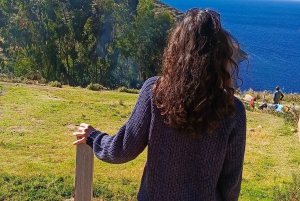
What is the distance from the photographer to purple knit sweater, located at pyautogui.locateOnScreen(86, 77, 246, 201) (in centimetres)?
159

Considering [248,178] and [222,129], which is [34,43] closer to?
[248,178]

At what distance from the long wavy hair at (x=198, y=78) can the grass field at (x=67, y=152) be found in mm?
3707

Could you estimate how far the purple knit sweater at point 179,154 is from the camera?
159 cm

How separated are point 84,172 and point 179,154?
0.61m

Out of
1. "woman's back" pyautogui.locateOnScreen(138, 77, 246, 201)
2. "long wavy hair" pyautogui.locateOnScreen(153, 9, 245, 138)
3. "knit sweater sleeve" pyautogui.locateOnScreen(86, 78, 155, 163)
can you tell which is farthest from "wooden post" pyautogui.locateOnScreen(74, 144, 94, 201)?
"long wavy hair" pyautogui.locateOnScreen(153, 9, 245, 138)

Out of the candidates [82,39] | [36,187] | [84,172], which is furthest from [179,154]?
[82,39]

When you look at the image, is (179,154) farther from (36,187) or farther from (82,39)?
(82,39)

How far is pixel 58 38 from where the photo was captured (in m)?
27.8

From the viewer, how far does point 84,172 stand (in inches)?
80.0

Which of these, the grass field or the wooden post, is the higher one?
the wooden post

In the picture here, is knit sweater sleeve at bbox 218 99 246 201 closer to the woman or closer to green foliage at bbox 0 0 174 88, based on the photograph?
the woman

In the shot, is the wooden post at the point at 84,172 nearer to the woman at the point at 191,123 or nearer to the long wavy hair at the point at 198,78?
the woman at the point at 191,123

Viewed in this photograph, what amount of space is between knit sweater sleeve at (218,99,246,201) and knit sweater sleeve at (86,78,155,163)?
1.05 feet

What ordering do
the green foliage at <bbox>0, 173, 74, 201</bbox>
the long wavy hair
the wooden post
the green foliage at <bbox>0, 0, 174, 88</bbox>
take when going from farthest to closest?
1. the green foliage at <bbox>0, 0, 174, 88</bbox>
2. the green foliage at <bbox>0, 173, 74, 201</bbox>
3. the wooden post
4. the long wavy hair
